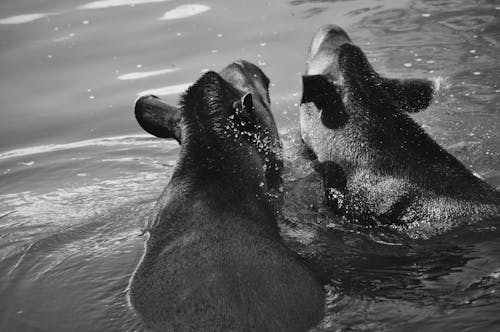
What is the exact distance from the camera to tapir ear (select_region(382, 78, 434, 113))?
836cm

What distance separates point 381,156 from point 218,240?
220 cm

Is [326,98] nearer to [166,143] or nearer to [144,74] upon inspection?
[166,143]

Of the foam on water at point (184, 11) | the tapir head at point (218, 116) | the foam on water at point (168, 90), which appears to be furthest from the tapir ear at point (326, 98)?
the foam on water at point (184, 11)

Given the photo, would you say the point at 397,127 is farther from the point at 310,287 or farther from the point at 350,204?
the point at 310,287

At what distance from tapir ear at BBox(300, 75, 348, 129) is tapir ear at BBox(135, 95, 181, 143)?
133 cm

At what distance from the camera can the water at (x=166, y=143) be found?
228 inches

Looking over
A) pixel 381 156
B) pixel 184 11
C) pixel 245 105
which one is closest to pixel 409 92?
pixel 381 156

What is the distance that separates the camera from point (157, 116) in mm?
7801

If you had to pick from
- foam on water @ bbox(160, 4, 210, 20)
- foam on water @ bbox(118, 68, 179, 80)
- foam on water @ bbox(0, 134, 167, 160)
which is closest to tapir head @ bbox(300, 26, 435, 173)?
foam on water @ bbox(0, 134, 167, 160)

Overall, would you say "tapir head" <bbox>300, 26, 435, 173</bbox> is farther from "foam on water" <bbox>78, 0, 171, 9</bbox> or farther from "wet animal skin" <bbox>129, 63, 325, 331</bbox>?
"foam on water" <bbox>78, 0, 171, 9</bbox>

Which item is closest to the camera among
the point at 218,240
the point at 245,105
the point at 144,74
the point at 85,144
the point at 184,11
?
the point at 218,240

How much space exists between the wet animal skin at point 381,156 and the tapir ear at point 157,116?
135 centimetres

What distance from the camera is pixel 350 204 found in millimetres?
7527

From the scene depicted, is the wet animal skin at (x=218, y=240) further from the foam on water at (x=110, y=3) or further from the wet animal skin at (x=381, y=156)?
the foam on water at (x=110, y=3)
